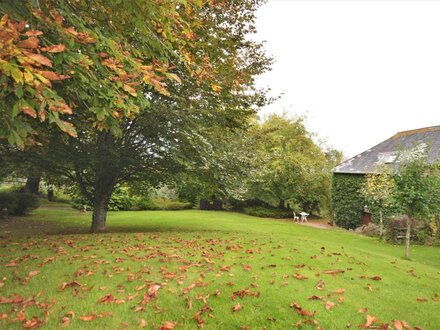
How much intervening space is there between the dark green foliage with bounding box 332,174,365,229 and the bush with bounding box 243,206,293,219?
16.5ft

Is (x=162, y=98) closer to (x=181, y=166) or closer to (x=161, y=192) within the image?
(x=181, y=166)

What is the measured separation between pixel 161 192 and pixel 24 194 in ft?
46.8

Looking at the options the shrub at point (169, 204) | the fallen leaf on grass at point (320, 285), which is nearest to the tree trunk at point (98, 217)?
the fallen leaf on grass at point (320, 285)

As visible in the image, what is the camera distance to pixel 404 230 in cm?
1748

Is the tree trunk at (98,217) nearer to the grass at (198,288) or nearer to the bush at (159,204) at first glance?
the grass at (198,288)

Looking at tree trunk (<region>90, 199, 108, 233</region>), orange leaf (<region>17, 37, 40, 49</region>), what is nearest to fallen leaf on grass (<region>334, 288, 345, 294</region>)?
orange leaf (<region>17, 37, 40, 49</region>)

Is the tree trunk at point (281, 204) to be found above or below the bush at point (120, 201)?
above

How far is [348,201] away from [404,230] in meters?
8.69

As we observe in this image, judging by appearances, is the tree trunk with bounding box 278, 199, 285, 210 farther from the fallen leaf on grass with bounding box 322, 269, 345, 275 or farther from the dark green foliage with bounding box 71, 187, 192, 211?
the fallen leaf on grass with bounding box 322, 269, 345, 275

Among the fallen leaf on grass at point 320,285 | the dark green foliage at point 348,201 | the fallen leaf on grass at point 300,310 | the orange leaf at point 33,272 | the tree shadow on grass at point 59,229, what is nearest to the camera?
the fallen leaf on grass at point 300,310

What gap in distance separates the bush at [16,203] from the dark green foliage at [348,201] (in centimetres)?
2213

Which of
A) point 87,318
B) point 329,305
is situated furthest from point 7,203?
point 329,305

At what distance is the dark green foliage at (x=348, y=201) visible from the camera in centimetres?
2556

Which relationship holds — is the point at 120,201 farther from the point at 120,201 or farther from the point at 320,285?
the point at 320,285
